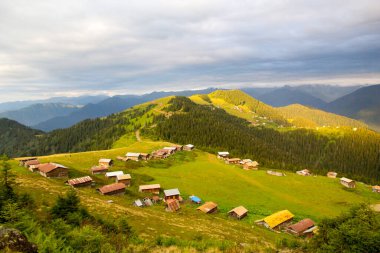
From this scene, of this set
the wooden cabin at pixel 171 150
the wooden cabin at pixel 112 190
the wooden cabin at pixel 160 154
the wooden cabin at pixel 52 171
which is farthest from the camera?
the wooden cabin at pixel 171 150

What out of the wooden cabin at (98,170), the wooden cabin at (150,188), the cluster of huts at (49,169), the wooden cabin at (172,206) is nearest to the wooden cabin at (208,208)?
the wooden cabin at (172,206)

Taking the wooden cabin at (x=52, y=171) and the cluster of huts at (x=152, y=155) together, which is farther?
the cluster of huts at (x=152, y=155)

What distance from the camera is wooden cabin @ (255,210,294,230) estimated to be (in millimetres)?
65488

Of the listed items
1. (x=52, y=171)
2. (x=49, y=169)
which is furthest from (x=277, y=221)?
A: (x=49, y=169)

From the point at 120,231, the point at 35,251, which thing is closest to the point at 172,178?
the point at 120,231

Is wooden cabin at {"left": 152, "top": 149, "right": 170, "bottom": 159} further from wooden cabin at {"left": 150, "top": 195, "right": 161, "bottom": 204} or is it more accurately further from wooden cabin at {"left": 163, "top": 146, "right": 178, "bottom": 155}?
wooden cabin at {"left": 150, "top": 195, "right": 161, "bottom": 204}

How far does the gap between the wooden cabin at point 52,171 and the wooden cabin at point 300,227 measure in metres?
70.0

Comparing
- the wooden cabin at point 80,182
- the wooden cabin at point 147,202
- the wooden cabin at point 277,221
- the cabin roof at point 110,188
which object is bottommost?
the wooden cabin at point 277,221

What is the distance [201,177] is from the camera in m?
106

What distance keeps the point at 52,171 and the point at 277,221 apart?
69003mm

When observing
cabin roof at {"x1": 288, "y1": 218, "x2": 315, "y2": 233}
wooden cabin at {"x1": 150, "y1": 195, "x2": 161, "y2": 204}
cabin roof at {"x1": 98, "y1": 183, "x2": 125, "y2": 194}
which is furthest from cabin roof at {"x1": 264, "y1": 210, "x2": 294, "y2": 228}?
cabin roof at {"x1": 98, "y1": 183, "x2": 125, "y2": 194}

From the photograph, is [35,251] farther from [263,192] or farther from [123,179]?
[263,192]

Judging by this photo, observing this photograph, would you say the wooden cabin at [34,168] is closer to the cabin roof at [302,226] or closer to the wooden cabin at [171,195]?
the wooden cabin at [171,195]

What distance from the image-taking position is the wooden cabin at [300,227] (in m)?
63.1
